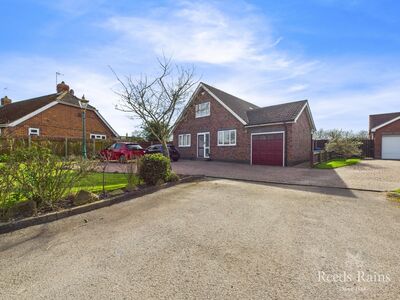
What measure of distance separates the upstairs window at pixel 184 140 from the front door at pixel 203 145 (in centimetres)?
153

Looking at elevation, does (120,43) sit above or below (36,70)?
above

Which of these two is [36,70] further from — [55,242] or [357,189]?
[357,189]

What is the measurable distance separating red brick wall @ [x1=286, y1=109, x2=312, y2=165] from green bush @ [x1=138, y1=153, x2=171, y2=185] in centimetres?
1037

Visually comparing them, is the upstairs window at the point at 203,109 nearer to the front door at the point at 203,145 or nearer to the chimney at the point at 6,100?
the front door at the point at 203,145

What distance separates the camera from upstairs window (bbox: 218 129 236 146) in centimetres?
1803

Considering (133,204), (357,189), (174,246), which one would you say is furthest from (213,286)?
(357,189)

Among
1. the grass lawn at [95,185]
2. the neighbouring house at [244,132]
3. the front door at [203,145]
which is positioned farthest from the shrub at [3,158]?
the front door at [203,145]

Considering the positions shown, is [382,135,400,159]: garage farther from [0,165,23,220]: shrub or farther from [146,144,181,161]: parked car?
[0,165,23,220]: shrub

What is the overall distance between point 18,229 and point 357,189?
9.54 m

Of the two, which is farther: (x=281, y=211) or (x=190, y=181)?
(x=190, y=181)

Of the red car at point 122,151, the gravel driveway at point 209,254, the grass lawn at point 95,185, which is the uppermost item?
the red car at point 122,151

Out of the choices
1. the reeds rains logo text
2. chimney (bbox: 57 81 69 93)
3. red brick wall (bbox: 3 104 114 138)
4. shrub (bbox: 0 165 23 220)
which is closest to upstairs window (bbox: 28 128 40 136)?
red brick wall (bbox: 3 104 114 138)

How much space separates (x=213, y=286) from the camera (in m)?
2.39

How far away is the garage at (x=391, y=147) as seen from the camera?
2033 centimetres
